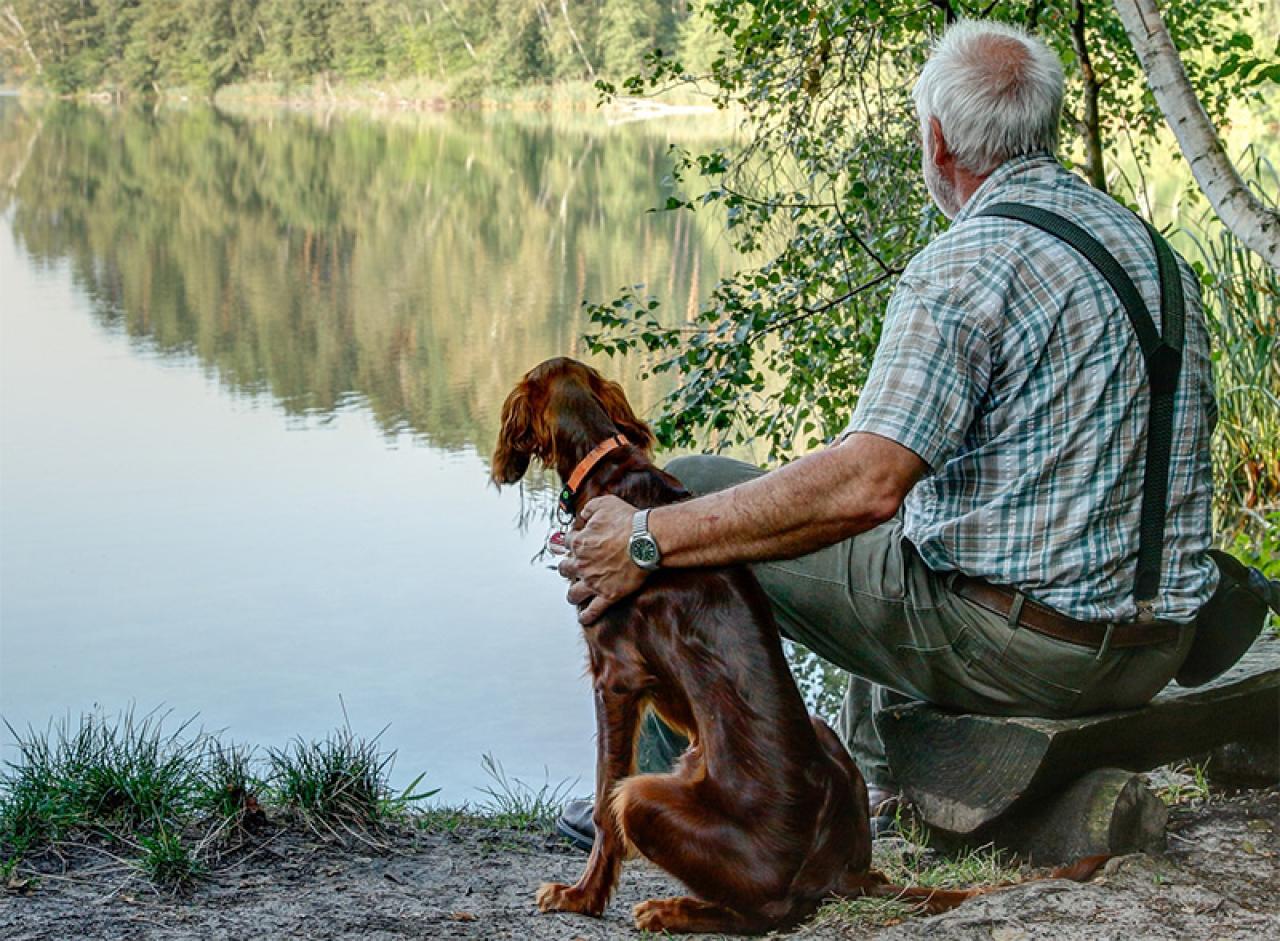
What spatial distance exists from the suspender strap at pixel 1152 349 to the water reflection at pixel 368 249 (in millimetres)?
3237

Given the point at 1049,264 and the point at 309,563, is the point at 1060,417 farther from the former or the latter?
the point at 309,563

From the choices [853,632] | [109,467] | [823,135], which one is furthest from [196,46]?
[853,632]

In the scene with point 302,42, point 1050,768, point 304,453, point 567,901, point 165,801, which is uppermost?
point 302,42

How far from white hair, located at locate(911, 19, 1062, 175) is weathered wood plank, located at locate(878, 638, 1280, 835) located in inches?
43.2

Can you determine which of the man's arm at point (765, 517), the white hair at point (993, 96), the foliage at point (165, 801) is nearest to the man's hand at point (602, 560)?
the man's arm at point (765, 517)

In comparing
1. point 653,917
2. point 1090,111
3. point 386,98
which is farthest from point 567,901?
point 386,98

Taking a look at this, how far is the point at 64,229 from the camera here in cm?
2264

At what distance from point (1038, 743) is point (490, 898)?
1178mm

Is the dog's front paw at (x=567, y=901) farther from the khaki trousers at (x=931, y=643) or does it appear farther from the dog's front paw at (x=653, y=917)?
the khaki trousers at (x=931, y=643)

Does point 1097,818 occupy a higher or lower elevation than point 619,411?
lower

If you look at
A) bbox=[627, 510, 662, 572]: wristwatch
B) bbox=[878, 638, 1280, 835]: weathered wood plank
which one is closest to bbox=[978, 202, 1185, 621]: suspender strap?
bbox=[878, 638, 1280, 835]: weathered wood plank

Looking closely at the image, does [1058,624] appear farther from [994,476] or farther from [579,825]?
[579,825]

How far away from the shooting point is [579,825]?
11.7 ft

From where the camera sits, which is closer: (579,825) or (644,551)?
(644,551)
